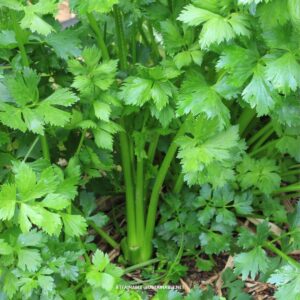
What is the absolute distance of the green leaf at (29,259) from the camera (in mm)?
1164

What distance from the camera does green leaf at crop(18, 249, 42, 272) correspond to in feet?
3.82

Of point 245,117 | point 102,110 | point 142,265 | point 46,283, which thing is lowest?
point 142,265

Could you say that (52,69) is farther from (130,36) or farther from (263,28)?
(263,28)

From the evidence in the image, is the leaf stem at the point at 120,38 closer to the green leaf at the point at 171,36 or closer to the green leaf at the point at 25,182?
the green leaf at the point at 171,36

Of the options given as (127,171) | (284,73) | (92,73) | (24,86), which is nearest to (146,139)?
(127,171)

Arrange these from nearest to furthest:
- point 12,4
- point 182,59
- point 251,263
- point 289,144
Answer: point 12,4 → point 182,59 → point 251,263 → point 289,144

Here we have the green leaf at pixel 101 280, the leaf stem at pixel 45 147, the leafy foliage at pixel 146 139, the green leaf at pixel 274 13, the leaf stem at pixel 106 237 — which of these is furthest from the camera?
the leaf stem at pixel 106 237

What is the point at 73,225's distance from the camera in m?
1.21

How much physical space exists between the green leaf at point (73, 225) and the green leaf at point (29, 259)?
0.08 m

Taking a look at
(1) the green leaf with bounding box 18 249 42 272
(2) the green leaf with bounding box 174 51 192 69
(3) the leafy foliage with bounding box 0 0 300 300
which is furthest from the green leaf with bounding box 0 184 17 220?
(2) the green leaf with bounding box 174 51 192 69

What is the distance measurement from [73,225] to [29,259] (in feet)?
0.38

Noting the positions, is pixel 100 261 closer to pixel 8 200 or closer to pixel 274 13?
pixel 8 200

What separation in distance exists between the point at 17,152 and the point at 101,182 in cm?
31

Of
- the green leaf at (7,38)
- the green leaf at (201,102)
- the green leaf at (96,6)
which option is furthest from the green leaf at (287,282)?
the green leaf at (7,38)
